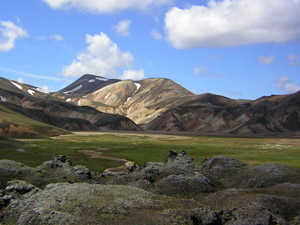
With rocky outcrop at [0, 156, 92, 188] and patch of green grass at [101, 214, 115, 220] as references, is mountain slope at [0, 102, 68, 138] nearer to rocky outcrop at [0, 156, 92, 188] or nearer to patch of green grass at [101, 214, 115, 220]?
rocky outcrop at [0, 156, 92, 188]

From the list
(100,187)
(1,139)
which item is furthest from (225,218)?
(1,139)

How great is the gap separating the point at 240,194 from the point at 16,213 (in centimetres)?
1600

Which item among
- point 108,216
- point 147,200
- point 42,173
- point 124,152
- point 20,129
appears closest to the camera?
point 108,216

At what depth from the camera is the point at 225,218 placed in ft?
70.9

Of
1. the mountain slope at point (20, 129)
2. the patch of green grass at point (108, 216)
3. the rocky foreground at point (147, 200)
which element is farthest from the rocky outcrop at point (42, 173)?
the mountain slope at point (20, 129)

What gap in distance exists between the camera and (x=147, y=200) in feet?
82.4

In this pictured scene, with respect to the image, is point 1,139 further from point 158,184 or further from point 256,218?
point 256,218

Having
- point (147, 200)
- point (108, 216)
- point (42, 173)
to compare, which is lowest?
point (108, 216)

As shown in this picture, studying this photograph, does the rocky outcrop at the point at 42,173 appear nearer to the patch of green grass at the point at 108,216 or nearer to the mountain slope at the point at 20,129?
the patch of green grass at the point at 108,216

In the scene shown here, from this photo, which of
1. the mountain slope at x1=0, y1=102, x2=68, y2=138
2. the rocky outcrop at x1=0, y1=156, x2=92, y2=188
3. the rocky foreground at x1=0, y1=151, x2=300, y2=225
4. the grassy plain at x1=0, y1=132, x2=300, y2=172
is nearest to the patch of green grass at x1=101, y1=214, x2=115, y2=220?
the rocky foreground at x1=0, y1=151, x2=300, y2=225

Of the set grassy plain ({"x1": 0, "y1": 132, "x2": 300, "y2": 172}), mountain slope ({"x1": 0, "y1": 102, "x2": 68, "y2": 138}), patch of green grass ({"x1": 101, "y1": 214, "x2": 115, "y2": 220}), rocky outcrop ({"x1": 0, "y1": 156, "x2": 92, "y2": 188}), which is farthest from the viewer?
mountain slope ({"x1": 0, "y1": 102, "x2": 68, "y2": 138})

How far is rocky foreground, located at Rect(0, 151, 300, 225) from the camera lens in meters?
21.1

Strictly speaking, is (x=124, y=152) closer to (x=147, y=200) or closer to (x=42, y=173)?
(x=42, y=173)

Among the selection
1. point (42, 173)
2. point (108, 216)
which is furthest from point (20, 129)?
point (108, 216)
